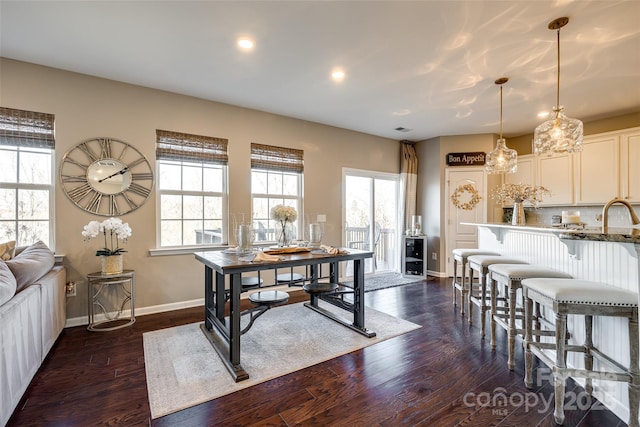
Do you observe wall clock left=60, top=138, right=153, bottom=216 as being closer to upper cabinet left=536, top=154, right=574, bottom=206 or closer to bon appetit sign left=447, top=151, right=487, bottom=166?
bon appetit sign left=447, top=151, right=487, bottom=166

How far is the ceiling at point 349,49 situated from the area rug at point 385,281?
9.35ft

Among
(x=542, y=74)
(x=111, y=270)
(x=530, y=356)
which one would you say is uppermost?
(x=542, y=74)

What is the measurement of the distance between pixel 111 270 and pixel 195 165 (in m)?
1.57

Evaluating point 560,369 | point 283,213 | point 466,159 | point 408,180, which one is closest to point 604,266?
point 560,369

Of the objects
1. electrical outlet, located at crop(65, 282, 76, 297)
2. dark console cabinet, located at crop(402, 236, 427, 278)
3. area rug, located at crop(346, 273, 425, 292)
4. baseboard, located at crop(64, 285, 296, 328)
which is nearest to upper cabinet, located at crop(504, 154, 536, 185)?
dark console cabinet, located at crop(402, 236, 427, 278)

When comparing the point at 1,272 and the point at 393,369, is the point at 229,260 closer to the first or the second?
the point at 1,272

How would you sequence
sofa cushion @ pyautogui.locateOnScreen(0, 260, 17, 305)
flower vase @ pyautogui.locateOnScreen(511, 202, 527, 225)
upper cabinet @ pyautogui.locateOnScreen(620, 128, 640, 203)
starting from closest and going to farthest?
sofa cushion @ pyautogui.locateOnScreen(0, 260, 17, 305) < flower vase @ pyautogui.locateOnScreen(511, 202, 527, 225) < upper cabinet @ pyautogui.locateOnScreen(620, 128, 640, 203)

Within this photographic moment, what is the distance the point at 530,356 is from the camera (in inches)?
81.0

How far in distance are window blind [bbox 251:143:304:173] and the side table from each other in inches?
83.5

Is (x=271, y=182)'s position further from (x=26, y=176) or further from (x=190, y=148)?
(x=26, y=176)

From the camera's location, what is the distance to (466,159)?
546cm

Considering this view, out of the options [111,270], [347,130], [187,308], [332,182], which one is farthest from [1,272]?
[347,130]

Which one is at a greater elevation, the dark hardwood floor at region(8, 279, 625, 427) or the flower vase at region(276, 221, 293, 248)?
the flower vase at region(276, 221, 293, 248)

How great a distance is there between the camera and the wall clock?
3129mm
